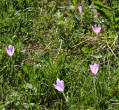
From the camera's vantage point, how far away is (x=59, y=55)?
8.21 feet

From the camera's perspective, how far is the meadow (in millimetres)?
2111

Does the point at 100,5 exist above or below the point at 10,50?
above

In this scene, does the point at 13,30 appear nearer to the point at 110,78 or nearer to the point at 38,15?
the point at 38,15

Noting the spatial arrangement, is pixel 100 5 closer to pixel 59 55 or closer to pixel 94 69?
pixel 59 55

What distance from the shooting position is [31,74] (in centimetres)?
227

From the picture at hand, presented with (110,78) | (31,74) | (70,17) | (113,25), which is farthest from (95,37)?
(31,74)

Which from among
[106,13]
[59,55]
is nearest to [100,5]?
[106,13]

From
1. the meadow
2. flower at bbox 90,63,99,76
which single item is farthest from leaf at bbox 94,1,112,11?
flower at bbox 90,63,99,76

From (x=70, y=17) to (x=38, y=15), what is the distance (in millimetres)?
364

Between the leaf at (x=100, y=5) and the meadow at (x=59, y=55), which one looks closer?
the meadow at (x=59, y=55)

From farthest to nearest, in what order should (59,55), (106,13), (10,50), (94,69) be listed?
1. (106,13)
2. (59,55)
3. (10,50)
4. (94,69)

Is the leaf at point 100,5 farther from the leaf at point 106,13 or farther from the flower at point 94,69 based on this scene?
the flower at point 94,69

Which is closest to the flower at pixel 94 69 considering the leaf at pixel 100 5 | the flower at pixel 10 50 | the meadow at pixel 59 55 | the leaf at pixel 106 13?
the meadow at pixel 59 55

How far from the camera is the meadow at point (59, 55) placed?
2.11 m
